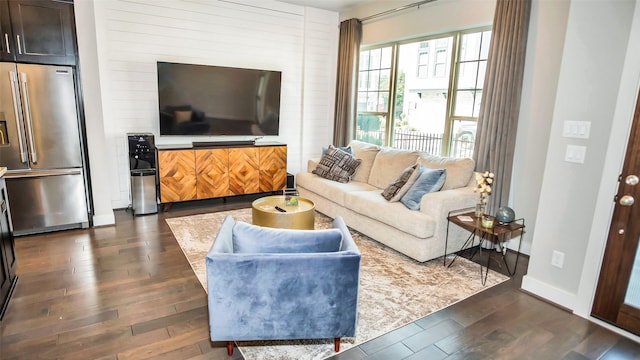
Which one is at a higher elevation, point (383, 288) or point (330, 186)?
point (330, 186)

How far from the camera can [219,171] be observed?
200 inches

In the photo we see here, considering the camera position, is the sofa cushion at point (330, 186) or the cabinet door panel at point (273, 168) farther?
the cabinet door panel at point (273, 168)

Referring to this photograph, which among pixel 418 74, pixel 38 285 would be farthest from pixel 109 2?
pixel 418 74

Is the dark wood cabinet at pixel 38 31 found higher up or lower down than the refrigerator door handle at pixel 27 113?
higher up

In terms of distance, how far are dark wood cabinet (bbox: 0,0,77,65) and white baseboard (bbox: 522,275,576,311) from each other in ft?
15.7

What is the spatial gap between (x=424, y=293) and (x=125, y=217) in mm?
3685

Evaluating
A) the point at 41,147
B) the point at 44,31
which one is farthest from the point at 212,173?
the point at 44,31

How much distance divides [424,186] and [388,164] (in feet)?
3.11

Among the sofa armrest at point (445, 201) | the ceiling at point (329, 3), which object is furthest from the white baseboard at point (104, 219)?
the ceiling at point (329, 3)

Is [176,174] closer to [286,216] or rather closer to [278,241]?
[286,216]

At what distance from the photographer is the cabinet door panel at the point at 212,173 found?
493cm

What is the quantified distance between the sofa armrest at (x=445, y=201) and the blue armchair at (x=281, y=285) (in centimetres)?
153

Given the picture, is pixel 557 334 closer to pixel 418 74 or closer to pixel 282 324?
pixel 282 324

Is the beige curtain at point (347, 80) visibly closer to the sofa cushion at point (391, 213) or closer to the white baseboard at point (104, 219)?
the sofa cushion at point (391, 213)
